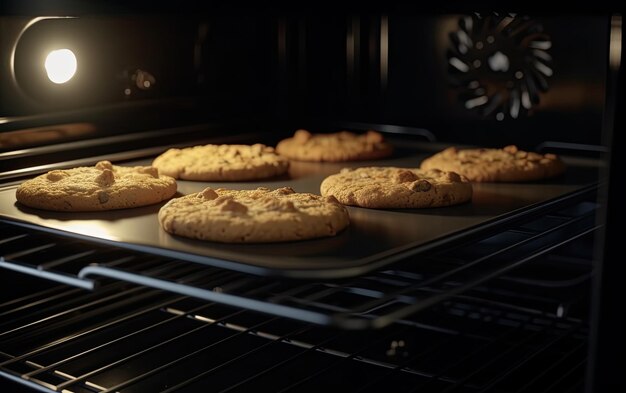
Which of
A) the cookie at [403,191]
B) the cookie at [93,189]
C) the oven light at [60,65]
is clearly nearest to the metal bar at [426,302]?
the cookie at [403,191]

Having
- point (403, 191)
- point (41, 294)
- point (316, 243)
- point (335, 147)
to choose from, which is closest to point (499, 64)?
point (335, 147)

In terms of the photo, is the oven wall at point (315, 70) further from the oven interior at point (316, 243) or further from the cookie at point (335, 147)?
the cookie at point (335, 147)

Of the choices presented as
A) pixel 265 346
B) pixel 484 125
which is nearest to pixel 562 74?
pixel 484 125

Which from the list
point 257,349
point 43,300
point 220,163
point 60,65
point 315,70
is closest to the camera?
point 257,349

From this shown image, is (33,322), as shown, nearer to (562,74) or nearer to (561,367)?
(561,367)

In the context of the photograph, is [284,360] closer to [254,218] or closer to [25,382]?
[254,218]

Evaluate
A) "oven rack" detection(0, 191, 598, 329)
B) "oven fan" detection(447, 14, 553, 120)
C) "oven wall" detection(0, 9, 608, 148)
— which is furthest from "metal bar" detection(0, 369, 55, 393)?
"oven fan" detection(447, 14, 553, 120)

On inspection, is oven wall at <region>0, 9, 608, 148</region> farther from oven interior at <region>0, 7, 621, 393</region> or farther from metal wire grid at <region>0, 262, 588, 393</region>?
metal wire grid at <region>0, 262, 588, 393</region>
